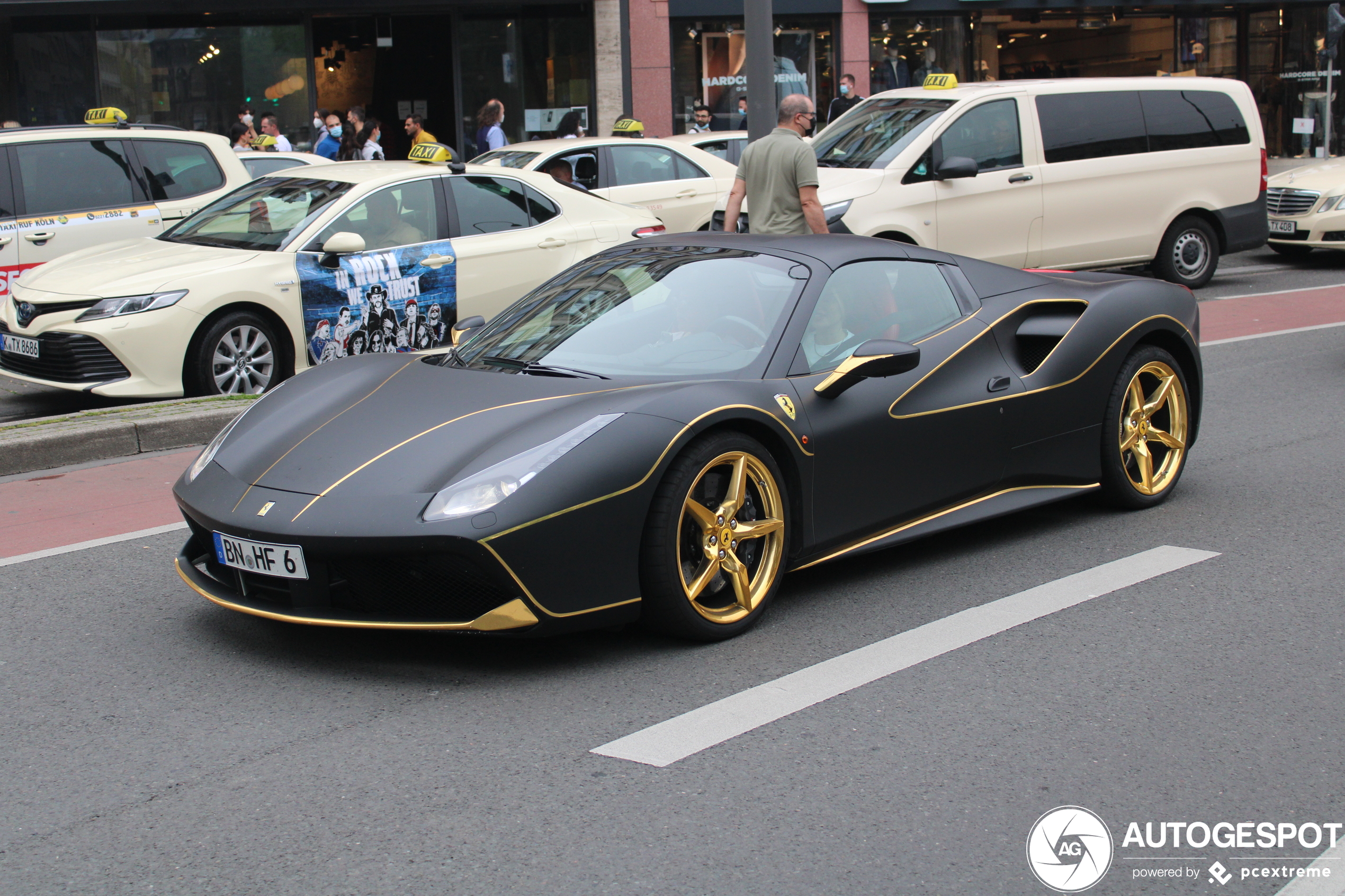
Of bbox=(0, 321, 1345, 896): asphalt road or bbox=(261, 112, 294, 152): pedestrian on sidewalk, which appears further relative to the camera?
bbox=(261, 112, 294, 152): pedestrian on sidewalk

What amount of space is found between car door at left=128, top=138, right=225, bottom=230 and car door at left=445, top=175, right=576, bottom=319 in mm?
2546

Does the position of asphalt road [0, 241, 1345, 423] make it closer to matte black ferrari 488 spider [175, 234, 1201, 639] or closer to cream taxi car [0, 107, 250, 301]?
cream taxi car [0, 107, 250, 301]

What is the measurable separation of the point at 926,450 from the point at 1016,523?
40.0 inches

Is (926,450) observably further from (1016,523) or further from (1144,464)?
(1144,464)

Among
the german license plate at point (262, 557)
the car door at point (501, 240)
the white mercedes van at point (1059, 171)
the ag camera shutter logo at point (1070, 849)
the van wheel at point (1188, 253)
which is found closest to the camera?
the ag camera shutter logo at point (1070, 849)

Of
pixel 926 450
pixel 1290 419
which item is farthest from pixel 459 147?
pixel 926 450

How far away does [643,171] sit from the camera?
1349 cm

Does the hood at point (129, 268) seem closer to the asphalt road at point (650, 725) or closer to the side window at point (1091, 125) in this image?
the asphalt road at point (650, 725)

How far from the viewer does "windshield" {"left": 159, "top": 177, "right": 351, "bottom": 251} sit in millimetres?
8852

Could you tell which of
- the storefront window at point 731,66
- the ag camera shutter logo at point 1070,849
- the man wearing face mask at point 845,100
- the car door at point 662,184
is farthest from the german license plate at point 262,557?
the storefront window at point 731,66

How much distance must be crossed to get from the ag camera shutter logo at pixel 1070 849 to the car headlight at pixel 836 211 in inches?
321

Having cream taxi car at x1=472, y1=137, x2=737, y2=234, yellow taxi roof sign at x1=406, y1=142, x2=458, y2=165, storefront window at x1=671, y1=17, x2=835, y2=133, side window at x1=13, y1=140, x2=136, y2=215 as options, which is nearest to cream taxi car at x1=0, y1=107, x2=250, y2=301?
side window at x1=13, y1=140, x2=136, y2=215

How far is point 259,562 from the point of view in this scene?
415cm

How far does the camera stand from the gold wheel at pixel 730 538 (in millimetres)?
4375
